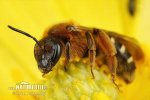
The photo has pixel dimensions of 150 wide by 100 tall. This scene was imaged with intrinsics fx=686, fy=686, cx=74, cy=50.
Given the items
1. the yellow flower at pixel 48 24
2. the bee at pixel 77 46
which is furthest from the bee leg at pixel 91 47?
the yellow flower at pixel 48 24

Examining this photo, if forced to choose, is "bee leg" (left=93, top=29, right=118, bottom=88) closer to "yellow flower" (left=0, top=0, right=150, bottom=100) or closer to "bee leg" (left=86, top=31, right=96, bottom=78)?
"bee leg" (left=86, top=31, right=96, bottom=78)

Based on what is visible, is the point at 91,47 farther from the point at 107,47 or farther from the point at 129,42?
the point at 129,42

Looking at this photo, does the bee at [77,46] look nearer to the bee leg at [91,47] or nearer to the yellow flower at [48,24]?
the bee leg at [91,47]

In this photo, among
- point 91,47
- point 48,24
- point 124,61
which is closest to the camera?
point 91,47

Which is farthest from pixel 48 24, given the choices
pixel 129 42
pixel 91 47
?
pixel 91 47

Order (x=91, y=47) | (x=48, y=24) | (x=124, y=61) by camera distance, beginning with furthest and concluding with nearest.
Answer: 1. (x=48, y=24)
2. (x=124, y=61)
3. (x=91, y=47)

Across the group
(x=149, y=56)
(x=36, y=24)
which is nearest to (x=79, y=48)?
(x=149, y=56)
